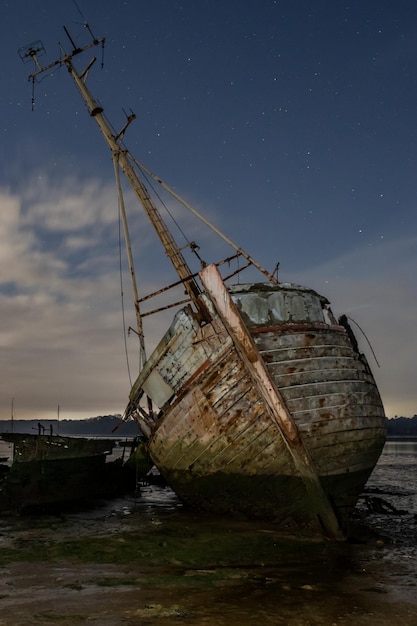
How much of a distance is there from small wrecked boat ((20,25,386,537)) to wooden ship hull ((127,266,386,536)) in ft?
0.07

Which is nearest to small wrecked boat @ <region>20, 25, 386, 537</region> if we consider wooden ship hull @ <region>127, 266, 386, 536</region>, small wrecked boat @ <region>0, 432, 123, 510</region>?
wooden ship hull @ <region>127, 266, 386, 536</region>

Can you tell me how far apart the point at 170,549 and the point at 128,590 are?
8.26 feet

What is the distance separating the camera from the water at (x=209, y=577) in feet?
18.4

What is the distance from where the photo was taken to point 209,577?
713 cm

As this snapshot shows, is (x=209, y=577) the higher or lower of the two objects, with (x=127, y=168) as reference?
lower

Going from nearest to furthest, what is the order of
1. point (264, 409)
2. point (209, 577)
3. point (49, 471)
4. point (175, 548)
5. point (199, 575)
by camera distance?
point (209, 577) → point (199, 575) → point (175, 548) → point (264, 409) → point (49, 471)

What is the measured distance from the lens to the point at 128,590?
21.3 ft

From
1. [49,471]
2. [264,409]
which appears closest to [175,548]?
[264,409]

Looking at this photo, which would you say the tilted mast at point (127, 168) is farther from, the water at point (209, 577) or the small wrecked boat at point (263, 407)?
the water at point (209, 577)

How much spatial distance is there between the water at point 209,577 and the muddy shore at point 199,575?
1cm

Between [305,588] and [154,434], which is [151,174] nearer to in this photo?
[154,434]

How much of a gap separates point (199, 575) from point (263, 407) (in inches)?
134

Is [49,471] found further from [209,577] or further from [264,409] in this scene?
[209,577]

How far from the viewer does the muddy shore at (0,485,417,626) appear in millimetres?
5617
